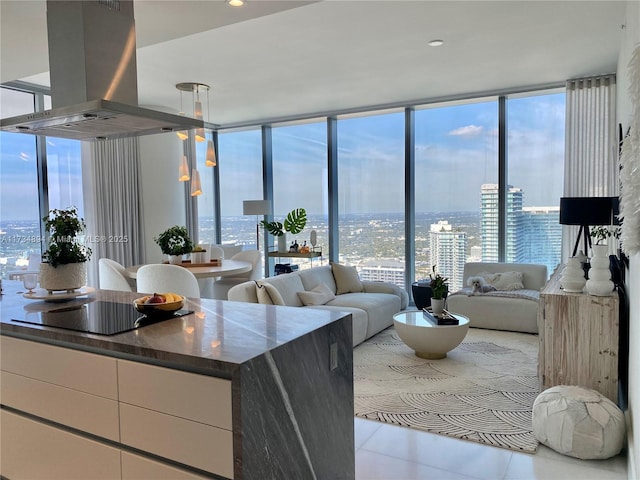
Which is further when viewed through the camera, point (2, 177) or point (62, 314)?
point (2, 177)

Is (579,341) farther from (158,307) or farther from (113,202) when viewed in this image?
(113,202)

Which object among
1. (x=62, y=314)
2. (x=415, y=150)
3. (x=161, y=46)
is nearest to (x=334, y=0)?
(x=161, y=46)

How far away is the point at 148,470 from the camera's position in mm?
1685

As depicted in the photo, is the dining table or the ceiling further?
the dining table

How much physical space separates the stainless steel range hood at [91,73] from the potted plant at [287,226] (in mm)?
4782

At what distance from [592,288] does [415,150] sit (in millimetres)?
4138

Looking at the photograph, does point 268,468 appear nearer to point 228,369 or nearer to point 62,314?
point 228,369

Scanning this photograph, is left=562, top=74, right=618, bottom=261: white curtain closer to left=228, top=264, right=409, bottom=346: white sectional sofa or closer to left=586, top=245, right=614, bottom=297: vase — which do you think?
left=228, top=264, right=409, bottom=346: white sectional sofa

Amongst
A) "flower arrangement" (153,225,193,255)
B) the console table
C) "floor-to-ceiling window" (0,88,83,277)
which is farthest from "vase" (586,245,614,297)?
"floor-to-ceiling window" (0,88,83,277)

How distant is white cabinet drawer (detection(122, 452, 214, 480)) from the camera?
1.61m

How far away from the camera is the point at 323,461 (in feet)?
6.28

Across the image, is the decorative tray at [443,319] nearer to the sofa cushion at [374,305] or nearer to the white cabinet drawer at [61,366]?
the sofa cushion at [374,305]

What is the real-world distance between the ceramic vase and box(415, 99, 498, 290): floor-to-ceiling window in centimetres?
314

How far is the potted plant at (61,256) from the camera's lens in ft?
8.18
